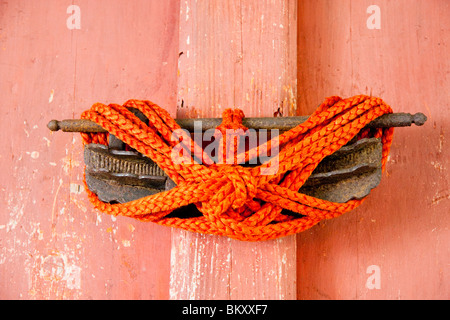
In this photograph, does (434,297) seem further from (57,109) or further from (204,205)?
(57,109)

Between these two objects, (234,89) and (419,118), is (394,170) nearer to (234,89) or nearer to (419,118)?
(419,118)

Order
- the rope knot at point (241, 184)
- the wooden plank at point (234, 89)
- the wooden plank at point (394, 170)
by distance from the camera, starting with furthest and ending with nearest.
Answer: the wooden plank at point (394, 170)
the wooden plank at point (234, 89)
the rope knot at point (241, 184)

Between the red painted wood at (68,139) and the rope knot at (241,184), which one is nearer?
the rope knot at (241,184)

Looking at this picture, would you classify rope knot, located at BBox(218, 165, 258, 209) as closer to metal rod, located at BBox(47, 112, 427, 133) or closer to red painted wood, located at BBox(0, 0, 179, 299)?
metal rod, located at BBox(47, 112, 427, 133)

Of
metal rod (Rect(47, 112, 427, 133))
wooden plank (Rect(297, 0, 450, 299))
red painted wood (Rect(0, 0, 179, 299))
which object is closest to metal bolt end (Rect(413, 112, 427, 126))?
metal rod (Rect(47, 112, 427, 133))

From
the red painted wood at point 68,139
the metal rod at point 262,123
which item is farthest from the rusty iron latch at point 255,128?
the red painted wood at point 68,139

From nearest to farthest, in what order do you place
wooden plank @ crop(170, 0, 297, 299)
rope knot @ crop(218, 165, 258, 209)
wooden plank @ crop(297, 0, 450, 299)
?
1. rope knot @ crop(218, 165, 258, 209)
2. wooden plank @ crop(170, 0, 297, 299)
3. wooden plank @ crop(297, 0, 450, 299)

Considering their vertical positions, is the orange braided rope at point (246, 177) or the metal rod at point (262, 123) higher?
the metal rod at point (262, 123)

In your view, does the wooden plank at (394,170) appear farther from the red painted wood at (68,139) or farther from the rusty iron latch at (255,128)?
the red painted wood at (68,139)
